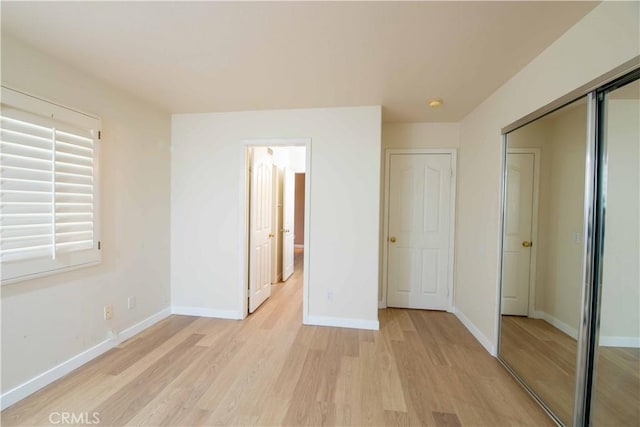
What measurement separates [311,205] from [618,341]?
239 cm

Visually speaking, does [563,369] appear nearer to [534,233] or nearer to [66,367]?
[534,233]

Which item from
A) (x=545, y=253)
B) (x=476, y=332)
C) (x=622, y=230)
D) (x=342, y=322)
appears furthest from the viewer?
(x=342, y=322)

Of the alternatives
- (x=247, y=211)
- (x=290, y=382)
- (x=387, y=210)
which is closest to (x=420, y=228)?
(x=387, y=210)

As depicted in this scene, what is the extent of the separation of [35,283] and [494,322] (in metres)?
3.64

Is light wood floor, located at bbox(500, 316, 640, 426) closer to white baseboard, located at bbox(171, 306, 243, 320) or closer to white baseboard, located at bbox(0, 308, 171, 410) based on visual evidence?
white baseboard, located at bbox(171, 306, 243, 320)

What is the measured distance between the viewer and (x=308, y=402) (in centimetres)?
174

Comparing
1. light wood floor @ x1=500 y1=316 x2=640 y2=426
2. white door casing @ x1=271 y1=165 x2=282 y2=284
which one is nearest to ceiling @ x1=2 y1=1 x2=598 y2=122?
white door casing @ x1=271 y1=165 x2=282 y2=284

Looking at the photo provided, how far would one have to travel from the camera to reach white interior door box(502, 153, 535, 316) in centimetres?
195

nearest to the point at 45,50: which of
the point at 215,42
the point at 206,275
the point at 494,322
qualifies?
the point at 215,42

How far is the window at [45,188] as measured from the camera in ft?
5.40

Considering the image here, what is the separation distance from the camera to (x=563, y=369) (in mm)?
1630

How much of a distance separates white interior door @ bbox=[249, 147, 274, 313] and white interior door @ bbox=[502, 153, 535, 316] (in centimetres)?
262

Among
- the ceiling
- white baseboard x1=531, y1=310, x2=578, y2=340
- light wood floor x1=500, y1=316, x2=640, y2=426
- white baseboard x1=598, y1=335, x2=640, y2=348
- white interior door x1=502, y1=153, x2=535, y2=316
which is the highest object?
the ceiling

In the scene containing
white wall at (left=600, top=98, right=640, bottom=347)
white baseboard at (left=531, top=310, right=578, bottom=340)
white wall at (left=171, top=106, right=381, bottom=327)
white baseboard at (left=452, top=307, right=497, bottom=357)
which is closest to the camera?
white wall at (left=600, top=98, right=640, bottom=347)
